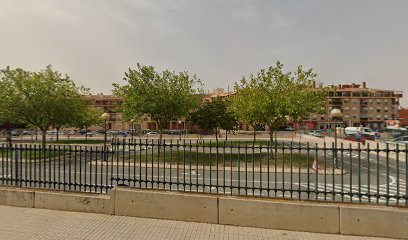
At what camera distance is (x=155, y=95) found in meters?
22.6

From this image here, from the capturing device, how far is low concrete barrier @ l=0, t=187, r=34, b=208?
7.29 meters

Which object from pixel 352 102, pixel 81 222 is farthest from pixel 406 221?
pixel 352 102

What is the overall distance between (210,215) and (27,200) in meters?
5.33

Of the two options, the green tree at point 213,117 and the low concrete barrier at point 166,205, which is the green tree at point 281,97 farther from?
the low concrete barrier at point 166,205

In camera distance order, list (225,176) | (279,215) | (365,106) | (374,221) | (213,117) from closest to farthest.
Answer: (374,221) < (279,215) < (225,176) < (213,117) < (365,106)

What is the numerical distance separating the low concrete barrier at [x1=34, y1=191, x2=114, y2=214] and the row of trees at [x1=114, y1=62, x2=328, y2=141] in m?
14.6

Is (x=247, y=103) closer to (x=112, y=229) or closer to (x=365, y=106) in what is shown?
(x=112, y=229)

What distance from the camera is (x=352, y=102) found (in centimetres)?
9100

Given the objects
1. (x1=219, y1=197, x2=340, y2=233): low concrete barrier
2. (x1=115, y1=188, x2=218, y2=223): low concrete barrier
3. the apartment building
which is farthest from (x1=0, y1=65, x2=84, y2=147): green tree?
the apartment building

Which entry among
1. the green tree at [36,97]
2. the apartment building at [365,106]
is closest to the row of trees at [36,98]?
the green tree at [36,97]

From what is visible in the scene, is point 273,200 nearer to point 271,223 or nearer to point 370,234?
point 271,223

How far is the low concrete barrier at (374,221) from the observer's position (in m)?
5.34

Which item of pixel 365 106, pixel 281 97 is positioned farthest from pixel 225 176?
pixel 365 106

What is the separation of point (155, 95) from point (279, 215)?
1835 cm
